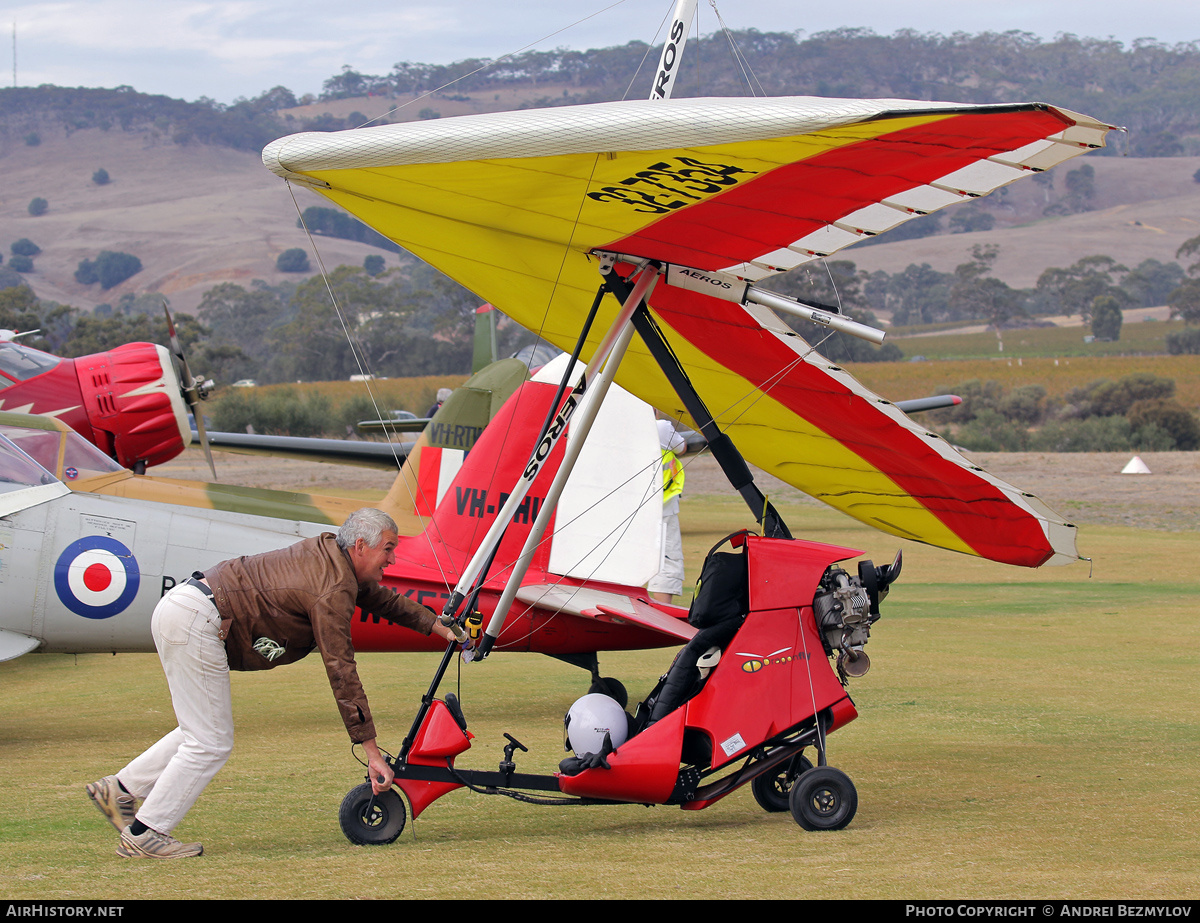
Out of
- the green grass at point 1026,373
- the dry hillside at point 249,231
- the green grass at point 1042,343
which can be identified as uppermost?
the dry hillside at point 249,231

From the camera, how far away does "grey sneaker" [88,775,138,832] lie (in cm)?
470

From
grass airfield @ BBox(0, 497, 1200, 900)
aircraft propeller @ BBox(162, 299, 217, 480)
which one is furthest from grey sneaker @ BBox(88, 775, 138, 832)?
aircraft propeller @ BBox(162, 299, 217, 480)

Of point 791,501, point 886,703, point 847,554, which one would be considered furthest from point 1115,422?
point 847,554

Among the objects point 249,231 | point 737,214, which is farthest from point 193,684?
point 249,231

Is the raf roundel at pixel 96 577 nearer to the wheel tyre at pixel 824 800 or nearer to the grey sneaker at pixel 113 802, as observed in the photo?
the grey sneaker at pixel 113 802

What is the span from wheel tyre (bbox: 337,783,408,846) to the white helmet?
80 centimetres

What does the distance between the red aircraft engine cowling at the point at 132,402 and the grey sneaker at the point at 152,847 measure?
8.09m

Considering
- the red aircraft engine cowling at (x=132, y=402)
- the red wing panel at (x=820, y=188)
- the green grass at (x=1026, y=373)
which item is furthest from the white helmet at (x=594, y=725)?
the green grass at (x=1026, y=373)

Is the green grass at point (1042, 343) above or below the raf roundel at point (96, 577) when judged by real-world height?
below

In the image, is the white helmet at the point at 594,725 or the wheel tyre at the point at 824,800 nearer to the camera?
the wheel tyre at the point at 824,800

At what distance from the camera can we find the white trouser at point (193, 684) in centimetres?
466

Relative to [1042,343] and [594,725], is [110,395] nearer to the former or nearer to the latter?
[594,725]

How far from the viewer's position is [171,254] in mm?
159625

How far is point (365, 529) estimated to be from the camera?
4.80 m
